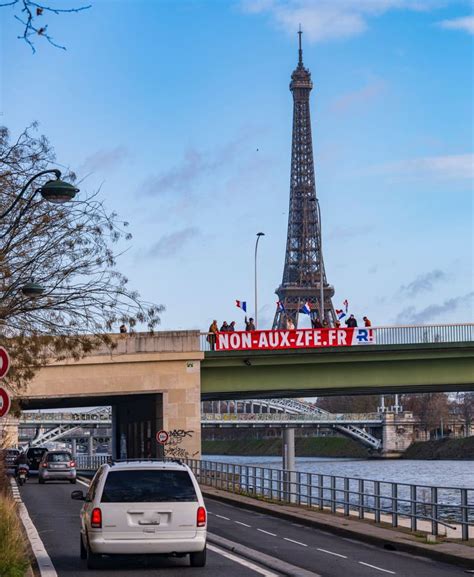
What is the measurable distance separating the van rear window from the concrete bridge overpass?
129 ft

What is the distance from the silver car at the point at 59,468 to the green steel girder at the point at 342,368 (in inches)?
340

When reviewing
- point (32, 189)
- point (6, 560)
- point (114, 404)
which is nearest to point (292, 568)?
point (6, 560)

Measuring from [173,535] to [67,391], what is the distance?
136 feet

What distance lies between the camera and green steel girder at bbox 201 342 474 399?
58312 mm

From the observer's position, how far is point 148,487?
18.6m

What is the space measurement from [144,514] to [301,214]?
145884 millimetres

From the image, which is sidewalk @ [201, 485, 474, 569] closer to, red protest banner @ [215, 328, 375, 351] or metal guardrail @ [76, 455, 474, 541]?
metal guardrail @ [76, 455, 474, 541]

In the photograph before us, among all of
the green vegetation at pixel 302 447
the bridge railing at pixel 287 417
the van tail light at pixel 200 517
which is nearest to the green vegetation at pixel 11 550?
the van tail light at pixel 200 517

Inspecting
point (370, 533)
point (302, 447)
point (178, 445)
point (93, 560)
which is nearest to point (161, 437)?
point (178, 445)

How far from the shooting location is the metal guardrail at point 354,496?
2466 centimetres

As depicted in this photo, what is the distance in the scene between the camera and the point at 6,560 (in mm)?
15648

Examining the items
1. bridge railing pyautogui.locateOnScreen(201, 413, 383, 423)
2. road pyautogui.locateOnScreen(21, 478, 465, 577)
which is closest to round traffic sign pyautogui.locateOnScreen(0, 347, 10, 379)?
road pyautogui.locateOnScreen(21, 478, 465, 577)

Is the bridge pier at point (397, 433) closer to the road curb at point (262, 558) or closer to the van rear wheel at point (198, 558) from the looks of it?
the road curb at point (262, 558)

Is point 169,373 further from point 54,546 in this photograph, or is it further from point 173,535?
point 173,535
